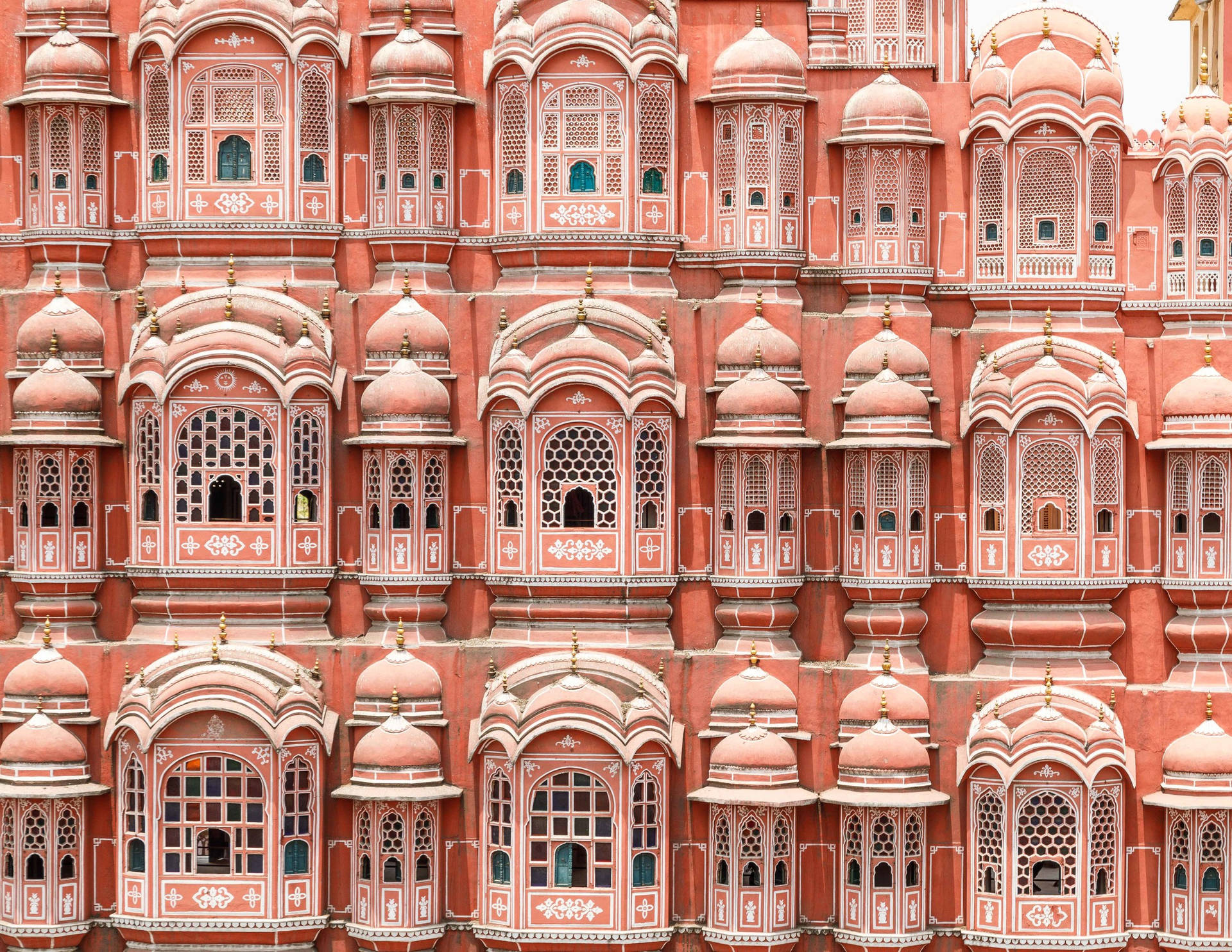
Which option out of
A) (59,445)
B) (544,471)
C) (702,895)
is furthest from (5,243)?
(702,895)

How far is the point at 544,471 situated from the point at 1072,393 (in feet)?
27.0

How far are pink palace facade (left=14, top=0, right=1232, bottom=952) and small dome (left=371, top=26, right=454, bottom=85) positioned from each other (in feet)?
0.33

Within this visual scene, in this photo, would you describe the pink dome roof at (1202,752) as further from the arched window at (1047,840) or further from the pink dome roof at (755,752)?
the pink dome roof at (755,752)

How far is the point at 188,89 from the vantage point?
1446 inches

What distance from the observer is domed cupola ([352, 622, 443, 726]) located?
35.9m

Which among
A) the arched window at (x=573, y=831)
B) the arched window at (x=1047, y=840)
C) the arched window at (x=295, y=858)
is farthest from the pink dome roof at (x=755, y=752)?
the arched window at (x=295, y=858)

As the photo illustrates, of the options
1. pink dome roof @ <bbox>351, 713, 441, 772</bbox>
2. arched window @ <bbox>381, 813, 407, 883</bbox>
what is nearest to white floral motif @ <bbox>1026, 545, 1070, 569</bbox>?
pink dome roof @ <bbox>351, 713, 441, 772</bbox>

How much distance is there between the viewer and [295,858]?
3591cm

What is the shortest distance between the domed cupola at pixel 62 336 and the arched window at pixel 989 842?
15.5m

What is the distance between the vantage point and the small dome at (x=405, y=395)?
3600cm

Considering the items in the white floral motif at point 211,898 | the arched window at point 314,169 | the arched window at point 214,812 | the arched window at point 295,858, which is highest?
the arched window at point 314,169

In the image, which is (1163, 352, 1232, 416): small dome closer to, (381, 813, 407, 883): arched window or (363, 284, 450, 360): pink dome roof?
(363, 284, 450, 360): pink dome roof

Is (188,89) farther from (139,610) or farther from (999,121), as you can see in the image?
(999,121)

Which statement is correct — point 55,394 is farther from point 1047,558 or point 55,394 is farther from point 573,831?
point 1047,558
